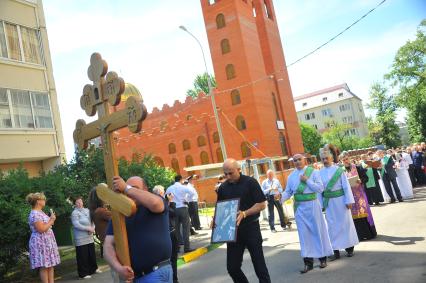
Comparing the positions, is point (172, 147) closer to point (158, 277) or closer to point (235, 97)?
point (235, 97)

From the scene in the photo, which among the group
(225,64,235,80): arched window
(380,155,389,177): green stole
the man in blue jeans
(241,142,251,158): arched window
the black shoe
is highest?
(225,64,235,80): arched window

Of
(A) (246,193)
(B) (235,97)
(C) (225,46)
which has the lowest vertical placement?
(A) (246,193)

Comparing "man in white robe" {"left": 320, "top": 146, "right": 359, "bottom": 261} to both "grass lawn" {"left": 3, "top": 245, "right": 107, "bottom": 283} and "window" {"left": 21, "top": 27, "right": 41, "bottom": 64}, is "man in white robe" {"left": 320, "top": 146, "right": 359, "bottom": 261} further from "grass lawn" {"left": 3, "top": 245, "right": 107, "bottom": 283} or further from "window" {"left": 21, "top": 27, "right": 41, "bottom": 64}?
"window" {"left": 21, "top": 27, "right": 41, "bottom": 64}

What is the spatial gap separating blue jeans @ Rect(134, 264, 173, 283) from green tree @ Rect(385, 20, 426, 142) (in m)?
51.8

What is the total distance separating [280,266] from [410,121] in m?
49.9

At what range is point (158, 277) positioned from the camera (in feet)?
12.9

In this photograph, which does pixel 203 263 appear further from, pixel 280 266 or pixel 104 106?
pixel 104 106

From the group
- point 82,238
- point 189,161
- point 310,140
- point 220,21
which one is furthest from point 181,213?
point 310,140

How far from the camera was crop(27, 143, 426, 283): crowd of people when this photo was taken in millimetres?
3951

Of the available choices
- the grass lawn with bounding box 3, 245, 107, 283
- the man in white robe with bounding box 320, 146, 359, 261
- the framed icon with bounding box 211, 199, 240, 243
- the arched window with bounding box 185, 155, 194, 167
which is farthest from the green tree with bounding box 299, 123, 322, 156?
the framed icon with bounding box 211, 199, 240, 243

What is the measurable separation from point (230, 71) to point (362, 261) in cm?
4298

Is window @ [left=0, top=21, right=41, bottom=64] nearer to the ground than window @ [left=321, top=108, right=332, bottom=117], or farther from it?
nearer to the ground

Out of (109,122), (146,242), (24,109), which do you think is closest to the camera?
(146,242)

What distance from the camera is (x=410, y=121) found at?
52.9 m
